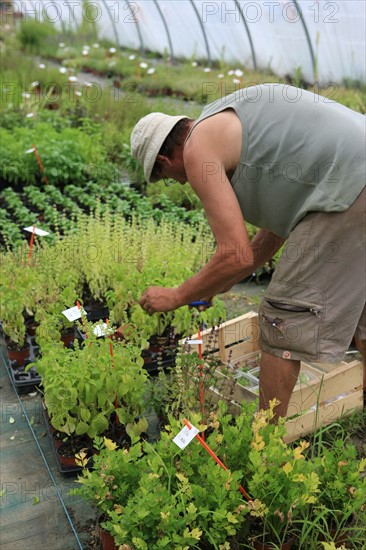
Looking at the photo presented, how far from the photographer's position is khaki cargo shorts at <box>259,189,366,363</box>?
2.81 meters

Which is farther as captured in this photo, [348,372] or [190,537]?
[348,372]

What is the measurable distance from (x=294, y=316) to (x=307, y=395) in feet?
2.27

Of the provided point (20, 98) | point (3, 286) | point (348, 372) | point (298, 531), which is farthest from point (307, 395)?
point (20, 98)

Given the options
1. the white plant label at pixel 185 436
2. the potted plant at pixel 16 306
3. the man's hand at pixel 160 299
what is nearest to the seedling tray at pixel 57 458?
the potted plant at pixel 16 306

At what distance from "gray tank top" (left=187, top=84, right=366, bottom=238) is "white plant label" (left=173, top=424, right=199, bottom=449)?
40.4 inches

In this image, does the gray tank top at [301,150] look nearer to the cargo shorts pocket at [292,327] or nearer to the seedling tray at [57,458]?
the cargo shorts pocket at [292,327]

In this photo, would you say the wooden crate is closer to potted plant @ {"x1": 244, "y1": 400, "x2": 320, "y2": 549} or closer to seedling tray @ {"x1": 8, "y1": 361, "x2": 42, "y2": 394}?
potted plant @ {"x1": 244, "y1": 400, "x2": 320, "y2": 549}

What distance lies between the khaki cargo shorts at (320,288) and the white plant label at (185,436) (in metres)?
0.72

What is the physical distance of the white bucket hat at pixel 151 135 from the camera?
278cm

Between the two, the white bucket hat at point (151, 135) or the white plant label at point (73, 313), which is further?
the white plant label at point (73, 313)

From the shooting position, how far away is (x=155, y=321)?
3.97 metres

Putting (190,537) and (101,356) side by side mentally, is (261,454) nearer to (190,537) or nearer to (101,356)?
(190,537)

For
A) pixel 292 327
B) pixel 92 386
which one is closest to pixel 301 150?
pixel 292 327

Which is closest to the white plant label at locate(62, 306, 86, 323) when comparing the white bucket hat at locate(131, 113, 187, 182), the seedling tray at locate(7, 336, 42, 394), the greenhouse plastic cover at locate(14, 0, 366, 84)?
the seedling tray at locate(7, 336, 42, 394)
